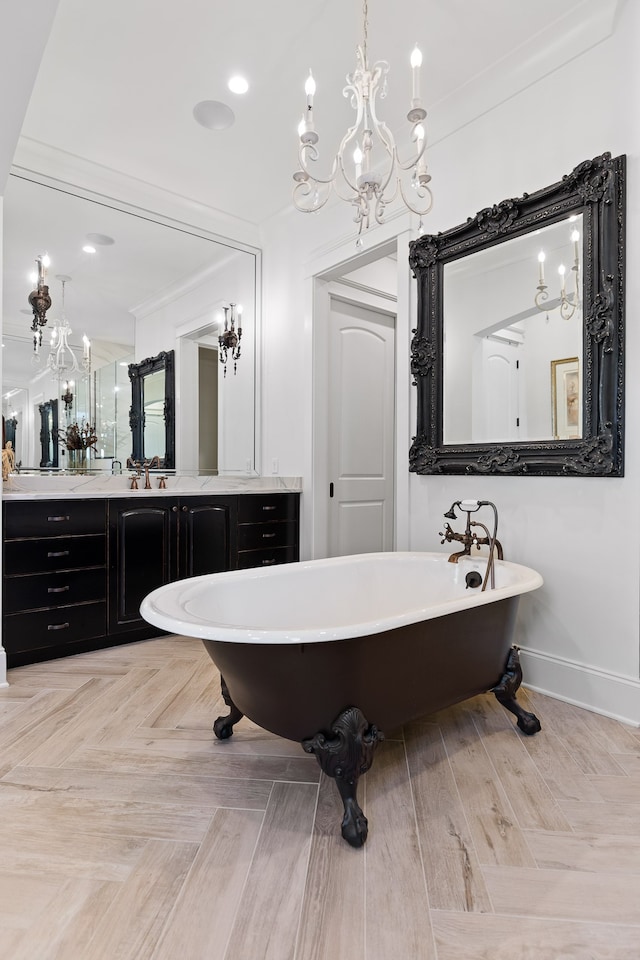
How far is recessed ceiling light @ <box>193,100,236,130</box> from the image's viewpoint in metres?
2.71

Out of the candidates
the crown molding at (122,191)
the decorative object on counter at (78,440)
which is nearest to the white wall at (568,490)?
the crown molding at (122,191)

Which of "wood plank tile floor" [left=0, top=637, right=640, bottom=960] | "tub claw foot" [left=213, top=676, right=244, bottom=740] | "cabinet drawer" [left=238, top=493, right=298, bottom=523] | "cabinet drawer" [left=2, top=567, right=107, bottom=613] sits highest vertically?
"cabinet drawer" [left=238, top=493, right=298, bottom=523]

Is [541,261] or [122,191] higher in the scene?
[122,191]

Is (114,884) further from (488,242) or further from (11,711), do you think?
(488,242)

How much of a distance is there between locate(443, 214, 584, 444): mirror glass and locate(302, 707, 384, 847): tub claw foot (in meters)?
1.53

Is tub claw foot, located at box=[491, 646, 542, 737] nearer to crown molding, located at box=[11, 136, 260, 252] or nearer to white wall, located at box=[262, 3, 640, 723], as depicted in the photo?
white wall, located at box=[262, 3, 640, 723]

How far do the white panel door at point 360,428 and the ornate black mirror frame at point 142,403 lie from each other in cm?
110

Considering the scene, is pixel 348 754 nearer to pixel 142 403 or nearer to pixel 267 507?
pixel 267 507

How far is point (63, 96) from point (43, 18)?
1.48 metres

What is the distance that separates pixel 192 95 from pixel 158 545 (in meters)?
2.37

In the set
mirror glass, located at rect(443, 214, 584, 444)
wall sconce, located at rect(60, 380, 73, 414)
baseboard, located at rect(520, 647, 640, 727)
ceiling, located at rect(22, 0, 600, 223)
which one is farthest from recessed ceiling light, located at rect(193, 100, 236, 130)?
baseboard, located at rect(520, 647, 640, 727)

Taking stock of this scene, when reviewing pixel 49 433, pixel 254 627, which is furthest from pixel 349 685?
pixel 49 433

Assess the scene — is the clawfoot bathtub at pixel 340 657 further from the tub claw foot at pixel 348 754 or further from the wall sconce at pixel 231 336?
the wall sconce at pixel 231 336

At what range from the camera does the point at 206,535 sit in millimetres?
3254
